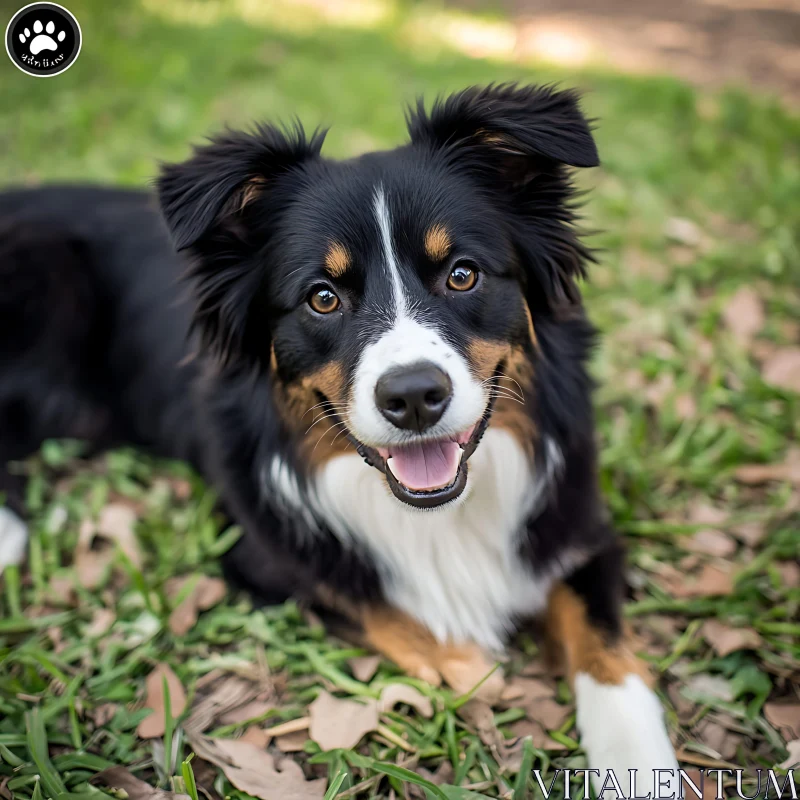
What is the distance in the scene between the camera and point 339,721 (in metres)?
2.82

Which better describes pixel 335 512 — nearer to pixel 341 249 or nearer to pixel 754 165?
pixel 341 249

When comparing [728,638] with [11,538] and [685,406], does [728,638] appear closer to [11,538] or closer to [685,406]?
[685,406]

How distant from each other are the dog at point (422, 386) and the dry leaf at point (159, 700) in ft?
1.67

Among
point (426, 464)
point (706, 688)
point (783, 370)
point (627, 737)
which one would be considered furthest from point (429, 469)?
point (783, 370)

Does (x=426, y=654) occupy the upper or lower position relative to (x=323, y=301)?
lower

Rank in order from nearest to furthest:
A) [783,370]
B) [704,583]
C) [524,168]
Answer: [524,168] < [704,583] < [783,370]

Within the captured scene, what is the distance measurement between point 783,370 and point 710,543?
1.35m

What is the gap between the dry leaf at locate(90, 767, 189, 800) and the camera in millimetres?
2566

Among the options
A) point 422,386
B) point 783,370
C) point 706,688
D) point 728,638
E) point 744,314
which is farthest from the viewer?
point 744,314

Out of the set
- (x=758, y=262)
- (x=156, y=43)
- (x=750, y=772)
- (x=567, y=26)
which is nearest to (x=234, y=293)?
(x=750, y=772)

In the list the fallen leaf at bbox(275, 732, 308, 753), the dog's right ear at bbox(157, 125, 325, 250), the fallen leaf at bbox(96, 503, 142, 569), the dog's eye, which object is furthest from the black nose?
the fallen leaf at bbox(96, 503, 142, 569)

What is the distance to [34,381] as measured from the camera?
4.00 meters

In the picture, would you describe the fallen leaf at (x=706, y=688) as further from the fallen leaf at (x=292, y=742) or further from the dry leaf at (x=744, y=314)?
the dry leaf at (x=744, y=314)

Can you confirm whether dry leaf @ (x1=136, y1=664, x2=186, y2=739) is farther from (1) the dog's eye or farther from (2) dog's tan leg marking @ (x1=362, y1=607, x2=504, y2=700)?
Answer: (1) the dog's eye
